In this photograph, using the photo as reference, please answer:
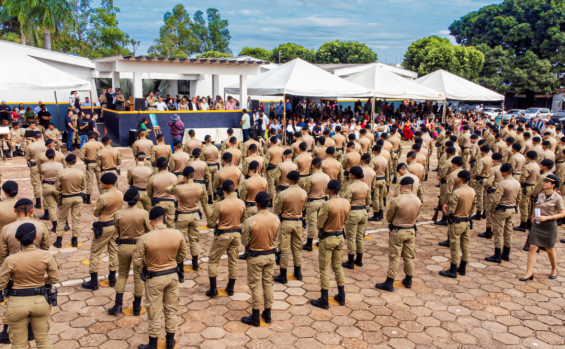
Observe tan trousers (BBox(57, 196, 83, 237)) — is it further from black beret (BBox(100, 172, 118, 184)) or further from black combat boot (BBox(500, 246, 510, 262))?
black combat boot (BBox(500, 246, 510, 262))

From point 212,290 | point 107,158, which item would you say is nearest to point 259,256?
point 212,290

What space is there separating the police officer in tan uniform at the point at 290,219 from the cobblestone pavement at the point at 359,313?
1.48ft

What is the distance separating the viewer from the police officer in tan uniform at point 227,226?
21.6 ft

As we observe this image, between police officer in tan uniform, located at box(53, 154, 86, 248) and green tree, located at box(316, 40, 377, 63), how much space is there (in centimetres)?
6575

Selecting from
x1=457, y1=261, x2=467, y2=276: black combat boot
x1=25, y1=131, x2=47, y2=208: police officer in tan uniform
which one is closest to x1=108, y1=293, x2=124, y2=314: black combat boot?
x1=457, y1=261, x2=467, y2=276: black combat boot

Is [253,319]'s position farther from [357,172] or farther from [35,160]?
[35,160]

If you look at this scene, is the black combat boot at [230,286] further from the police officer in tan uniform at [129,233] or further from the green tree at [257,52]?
the green tree at [257,52]

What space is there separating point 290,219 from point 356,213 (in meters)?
1.37

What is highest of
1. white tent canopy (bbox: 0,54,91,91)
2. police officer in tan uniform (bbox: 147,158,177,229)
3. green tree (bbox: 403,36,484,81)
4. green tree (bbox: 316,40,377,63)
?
green tree (bbox: 316,40,377,63)

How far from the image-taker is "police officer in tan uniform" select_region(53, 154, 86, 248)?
27.4 ft

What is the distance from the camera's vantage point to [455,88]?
2053 cm

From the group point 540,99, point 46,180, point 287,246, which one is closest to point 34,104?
point 46,180

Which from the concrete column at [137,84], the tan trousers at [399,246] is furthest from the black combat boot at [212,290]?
the concrete column at [137,84]

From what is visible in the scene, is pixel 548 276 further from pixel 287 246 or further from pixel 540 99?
pixel 540 99
